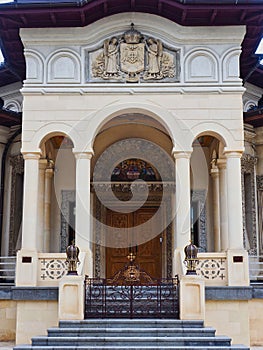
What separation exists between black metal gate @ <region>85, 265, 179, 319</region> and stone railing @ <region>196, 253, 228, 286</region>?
958 millimetres

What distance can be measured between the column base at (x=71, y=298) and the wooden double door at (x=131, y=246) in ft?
18.0

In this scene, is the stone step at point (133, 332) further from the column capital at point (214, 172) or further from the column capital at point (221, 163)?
the column capital at point (214, 172)

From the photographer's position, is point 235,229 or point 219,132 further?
point 219,132

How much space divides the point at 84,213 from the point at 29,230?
1361 mm

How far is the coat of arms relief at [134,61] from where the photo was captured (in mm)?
13633

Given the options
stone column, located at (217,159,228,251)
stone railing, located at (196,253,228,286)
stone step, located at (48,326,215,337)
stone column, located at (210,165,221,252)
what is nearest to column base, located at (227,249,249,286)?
stone railing, located at (196,253,228,286)

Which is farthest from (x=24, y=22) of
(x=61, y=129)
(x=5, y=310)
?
(x=5, y=310)

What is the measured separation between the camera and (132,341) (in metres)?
10.3

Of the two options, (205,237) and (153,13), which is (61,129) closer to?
(153,13)

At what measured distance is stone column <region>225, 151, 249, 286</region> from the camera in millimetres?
12570

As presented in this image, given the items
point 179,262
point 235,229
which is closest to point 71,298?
point 179,262

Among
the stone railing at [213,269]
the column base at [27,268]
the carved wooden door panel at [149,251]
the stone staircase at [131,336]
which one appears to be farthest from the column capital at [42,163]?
the stone staircase at [131,336]

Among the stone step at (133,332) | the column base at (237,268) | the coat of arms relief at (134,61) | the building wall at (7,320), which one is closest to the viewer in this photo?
the stone step at (133,332)

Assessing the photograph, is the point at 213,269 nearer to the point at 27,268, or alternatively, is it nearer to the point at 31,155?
the point at 27,268
